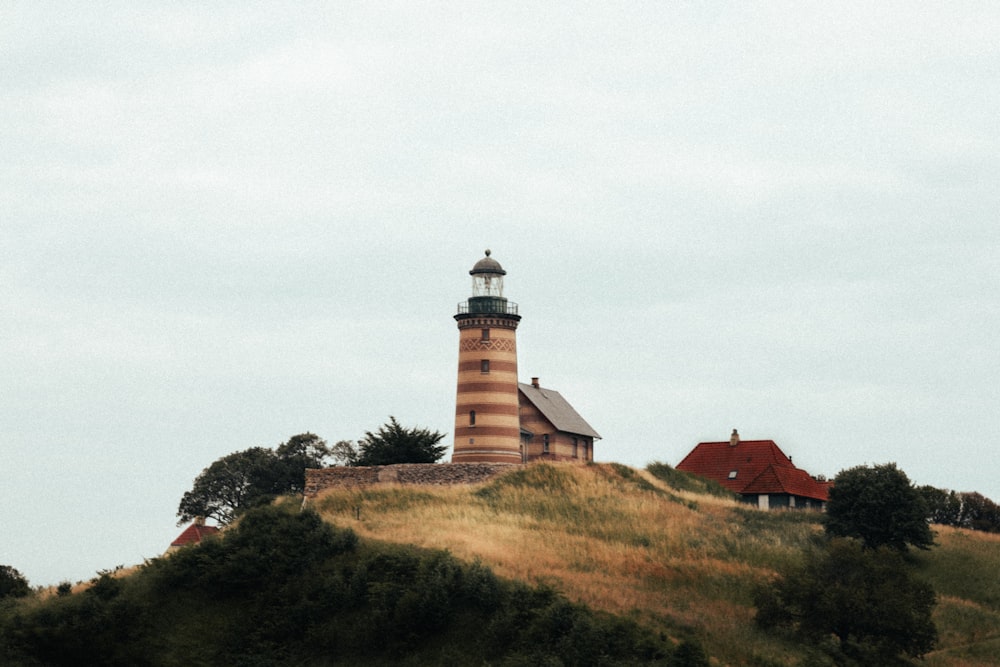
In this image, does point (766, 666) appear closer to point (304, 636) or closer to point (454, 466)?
point (304, 636)

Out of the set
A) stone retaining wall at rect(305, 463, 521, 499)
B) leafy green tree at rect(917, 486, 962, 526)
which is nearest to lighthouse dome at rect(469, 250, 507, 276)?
stone retaining wall at rect(305, 463, 521, 499)

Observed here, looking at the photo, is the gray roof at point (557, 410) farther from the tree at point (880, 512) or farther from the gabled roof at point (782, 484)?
the tree at point (880, 512)

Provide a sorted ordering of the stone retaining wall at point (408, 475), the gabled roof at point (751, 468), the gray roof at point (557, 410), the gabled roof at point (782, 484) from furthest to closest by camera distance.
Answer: the gray roof at point (557, 410), the gabled roof at point (751, 468), the gabled roof at point (782, 484), the stone retaining wall at point (408, 475)

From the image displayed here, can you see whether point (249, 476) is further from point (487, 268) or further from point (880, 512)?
point (880, 512)

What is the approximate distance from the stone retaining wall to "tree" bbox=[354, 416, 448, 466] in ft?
21.3

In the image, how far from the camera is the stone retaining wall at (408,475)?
6034cm

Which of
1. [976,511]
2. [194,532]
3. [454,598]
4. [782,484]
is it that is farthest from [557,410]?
[454,598]

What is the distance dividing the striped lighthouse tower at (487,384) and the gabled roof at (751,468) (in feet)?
50.1

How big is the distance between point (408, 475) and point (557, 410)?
20854 millimetres

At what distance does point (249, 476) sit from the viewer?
295 feet

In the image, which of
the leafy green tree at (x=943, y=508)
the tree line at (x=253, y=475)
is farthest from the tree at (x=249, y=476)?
the leafy green tree at (x=943, y=508)

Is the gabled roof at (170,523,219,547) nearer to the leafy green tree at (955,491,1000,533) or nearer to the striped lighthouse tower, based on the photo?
the striped lighthouse tower

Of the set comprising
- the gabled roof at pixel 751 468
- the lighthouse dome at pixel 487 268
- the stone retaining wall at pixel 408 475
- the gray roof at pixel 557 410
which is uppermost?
the lighthouse dome at pixel 487 268

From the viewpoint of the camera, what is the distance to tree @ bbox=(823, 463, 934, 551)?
2071 inches
